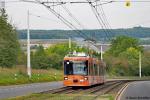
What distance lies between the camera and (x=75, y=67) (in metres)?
48.9

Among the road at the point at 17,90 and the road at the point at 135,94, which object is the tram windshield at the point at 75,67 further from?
the road at the point at 135,94

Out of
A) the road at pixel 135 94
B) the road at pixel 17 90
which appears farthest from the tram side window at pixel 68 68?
the road at pixel 135 94

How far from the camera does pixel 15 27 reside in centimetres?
11088

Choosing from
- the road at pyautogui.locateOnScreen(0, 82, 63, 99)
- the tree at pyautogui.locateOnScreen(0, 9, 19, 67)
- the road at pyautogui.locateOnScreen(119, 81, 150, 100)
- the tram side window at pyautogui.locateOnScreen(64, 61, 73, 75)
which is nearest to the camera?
the road at pyautogui.locateOnScreen(119, 81, 150, 100)

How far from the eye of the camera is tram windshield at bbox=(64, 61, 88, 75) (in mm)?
48688

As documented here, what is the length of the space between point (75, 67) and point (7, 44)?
52385 millimetres

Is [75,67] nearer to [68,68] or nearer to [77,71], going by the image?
[77,71]

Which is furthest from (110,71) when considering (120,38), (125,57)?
(120,38)

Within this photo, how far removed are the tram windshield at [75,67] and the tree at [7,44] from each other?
44.9 m

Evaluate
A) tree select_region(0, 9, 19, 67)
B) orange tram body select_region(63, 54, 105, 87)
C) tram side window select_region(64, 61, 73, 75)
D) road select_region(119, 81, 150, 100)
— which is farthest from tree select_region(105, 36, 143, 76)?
road select_region(119, 81, 150, 100)

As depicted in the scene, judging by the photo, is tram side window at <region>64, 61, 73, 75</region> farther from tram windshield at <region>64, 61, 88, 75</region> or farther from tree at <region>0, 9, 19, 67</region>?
tree at <region>0, 9, 19, 67</region>

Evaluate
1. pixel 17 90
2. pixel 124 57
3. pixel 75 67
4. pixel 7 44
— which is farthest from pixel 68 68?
pixel 124 57

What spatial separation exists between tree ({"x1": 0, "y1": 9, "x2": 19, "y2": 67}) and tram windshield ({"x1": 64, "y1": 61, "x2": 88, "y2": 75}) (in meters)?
44.9

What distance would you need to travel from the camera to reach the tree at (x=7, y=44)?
9638 centimetres
